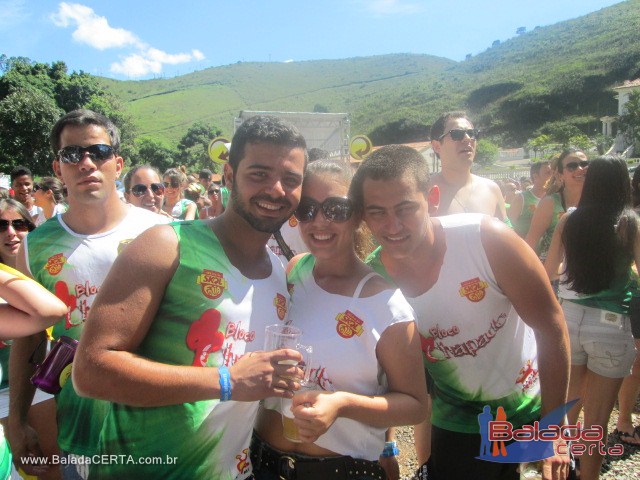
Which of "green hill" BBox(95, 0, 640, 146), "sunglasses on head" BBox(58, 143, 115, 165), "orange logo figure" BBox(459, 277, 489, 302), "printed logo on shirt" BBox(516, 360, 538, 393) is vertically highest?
"green hill" BBox(95, 0, 640, 146)

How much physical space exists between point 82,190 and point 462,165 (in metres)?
3.24

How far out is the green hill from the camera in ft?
275

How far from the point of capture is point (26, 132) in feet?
105

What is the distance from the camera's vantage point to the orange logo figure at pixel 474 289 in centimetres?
213

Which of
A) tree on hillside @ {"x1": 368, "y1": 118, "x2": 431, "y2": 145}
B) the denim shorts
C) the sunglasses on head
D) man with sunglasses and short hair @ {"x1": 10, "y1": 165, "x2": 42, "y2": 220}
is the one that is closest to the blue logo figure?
the denim shorts

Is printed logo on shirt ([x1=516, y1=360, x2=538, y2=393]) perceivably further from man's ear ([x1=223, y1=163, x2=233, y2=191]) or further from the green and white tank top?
man's ear ([x1=223, y1=163, x2=233, y2=191])

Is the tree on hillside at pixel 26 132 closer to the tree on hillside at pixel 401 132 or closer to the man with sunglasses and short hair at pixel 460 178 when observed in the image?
the man with sunglasses and short hair at pixel 460 178

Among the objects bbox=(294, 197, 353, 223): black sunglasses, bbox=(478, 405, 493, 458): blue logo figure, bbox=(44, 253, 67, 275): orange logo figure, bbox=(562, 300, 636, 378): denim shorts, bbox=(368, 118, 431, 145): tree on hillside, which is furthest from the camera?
bbox=(368, 118, 431, 145): tree on hillside

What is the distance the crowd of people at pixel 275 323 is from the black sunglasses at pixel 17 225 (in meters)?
0.90

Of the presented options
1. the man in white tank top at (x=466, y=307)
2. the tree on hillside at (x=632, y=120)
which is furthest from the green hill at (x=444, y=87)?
the man in white tank top at (x=466, y=307)

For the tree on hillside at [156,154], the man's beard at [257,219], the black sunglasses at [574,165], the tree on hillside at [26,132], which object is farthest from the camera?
the tree on hillside at [156,154]

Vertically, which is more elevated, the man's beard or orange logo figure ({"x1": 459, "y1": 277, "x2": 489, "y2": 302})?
the man's beard

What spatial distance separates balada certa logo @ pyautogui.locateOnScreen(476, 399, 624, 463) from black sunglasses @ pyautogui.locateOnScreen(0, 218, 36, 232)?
3430 millimetres

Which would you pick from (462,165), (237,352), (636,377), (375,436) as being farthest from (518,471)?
(462,165)
